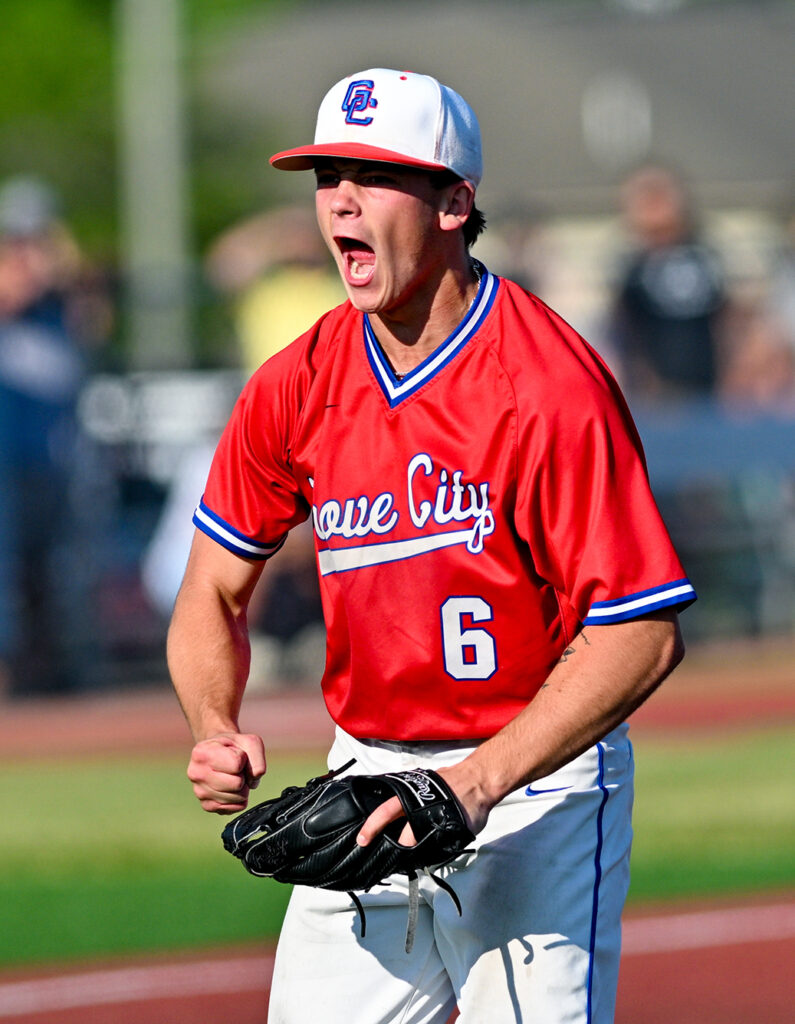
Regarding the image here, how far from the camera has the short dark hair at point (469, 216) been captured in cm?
375

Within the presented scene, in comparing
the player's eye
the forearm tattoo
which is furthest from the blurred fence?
the forearm tattoo

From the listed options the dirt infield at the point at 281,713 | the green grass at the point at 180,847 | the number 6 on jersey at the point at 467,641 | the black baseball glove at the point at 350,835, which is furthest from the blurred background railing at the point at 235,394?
the black baseball glove at the point at 350,835

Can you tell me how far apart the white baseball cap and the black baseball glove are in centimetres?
127

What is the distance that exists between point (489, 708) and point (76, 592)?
930cm

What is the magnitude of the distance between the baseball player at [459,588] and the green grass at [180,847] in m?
3.63

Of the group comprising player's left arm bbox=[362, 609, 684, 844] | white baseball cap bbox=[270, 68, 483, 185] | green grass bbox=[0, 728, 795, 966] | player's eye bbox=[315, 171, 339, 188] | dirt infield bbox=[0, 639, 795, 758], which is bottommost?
green grass bbox=[0, 728, 795, 966]

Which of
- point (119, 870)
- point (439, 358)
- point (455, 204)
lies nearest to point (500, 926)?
point (439, 358)

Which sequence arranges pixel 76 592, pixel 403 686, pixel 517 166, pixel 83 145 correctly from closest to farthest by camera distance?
pixel 403 686
pixel 76 592
pixel 83 145
pixel 517 166

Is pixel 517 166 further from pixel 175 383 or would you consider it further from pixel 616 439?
pixel 616 439

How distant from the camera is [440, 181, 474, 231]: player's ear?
12.4ft

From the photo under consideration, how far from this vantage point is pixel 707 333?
43.1 ft

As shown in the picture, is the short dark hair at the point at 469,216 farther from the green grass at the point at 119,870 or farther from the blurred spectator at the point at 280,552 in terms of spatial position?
the blurred spectator at the point at 280,552

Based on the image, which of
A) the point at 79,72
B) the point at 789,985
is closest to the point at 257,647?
the point at 789,985

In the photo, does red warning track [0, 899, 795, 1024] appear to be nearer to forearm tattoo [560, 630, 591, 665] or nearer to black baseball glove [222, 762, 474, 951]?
black baseball glove [222, 762, 474, 951]
